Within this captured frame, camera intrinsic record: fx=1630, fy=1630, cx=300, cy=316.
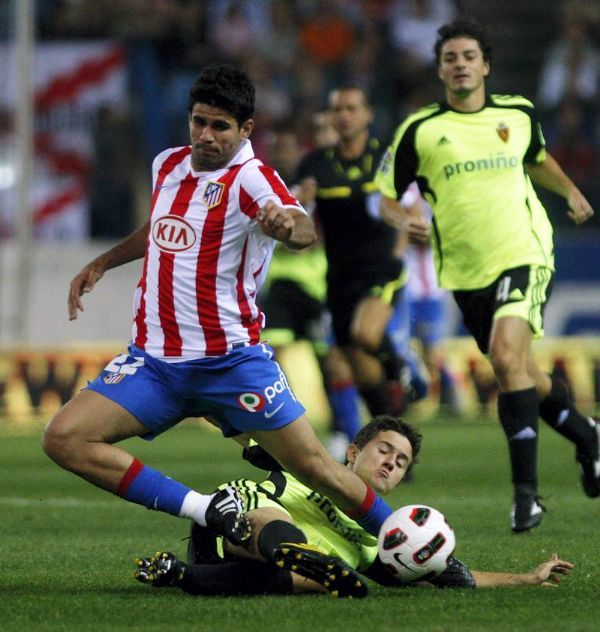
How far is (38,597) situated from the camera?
548 cm

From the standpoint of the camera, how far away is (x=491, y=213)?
307 inches

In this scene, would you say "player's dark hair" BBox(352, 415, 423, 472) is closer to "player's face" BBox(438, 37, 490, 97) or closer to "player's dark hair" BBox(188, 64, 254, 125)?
"player's dark hair" BBox(188, 64, 254, 125)

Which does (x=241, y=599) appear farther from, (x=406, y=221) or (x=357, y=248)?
(x=357, y=248)

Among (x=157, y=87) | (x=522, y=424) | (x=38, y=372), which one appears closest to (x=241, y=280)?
(x=522, y=424)

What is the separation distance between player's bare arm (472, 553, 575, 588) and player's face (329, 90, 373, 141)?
17.4 feet

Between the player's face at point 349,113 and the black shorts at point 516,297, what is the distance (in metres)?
2.89

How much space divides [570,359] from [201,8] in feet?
21.9

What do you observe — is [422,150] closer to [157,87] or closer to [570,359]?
[570,359]

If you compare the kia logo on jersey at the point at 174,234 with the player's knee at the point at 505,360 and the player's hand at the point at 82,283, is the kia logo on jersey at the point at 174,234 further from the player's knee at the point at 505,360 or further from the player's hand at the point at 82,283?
the player's knee at the point at 505,360

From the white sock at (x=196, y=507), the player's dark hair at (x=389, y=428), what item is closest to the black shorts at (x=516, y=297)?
the player's dark hair at (x=389, y=428)

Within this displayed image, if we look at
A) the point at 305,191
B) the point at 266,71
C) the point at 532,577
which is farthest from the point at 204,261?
the point at 266,71

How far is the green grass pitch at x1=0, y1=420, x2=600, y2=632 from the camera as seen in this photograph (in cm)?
495

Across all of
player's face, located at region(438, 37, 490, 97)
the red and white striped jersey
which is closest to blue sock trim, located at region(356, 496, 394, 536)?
the red and white striped jersey

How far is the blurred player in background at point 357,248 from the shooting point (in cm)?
1073
